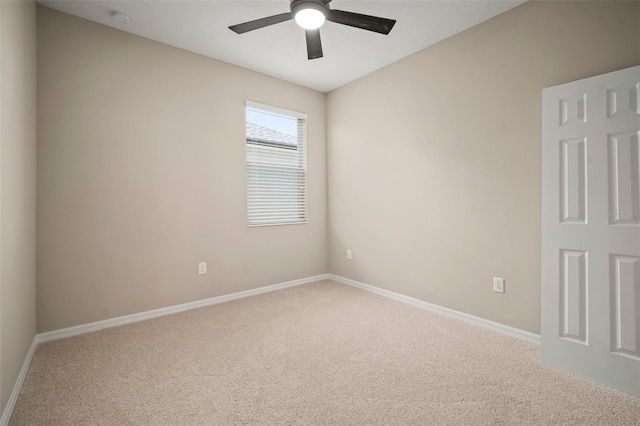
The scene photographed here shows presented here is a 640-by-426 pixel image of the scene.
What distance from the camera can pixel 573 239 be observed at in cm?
207

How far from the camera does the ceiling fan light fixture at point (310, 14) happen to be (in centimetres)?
204

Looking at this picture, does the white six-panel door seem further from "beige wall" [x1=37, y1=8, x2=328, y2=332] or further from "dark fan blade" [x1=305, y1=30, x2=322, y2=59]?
"beige wall" [x1=37, y1=8, x2=328, y2=332]

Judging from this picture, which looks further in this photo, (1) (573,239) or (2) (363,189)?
(2) (363,189)

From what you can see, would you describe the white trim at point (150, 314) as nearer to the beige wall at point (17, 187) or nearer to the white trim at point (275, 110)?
the beige wall at point (17, 187)

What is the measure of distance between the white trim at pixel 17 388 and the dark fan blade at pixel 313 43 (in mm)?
2875

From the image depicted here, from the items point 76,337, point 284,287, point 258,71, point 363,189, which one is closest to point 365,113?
point 363,189

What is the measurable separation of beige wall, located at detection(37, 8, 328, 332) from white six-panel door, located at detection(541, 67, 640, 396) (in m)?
2.90

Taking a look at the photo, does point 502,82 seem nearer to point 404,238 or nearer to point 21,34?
point 404,238

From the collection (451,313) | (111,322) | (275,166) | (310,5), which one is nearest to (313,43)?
(310,5)

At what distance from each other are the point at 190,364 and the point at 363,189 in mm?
2695

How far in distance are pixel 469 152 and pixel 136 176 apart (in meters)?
3.17

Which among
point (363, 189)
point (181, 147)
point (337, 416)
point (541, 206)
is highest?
point (181, 147)

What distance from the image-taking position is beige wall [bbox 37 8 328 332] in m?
2.56

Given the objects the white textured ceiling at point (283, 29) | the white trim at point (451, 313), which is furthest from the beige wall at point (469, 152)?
the white textured ceiling at point (283, 29)
